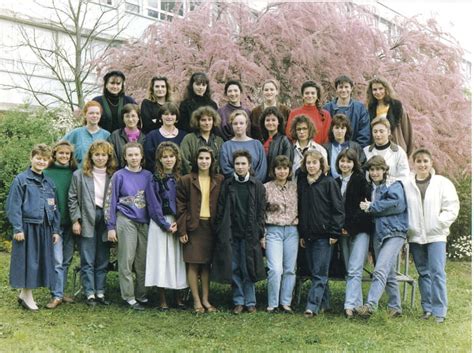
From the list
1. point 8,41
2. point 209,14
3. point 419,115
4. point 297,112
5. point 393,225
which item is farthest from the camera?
point 8,41

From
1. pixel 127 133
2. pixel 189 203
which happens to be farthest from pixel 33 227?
pixel 189 203

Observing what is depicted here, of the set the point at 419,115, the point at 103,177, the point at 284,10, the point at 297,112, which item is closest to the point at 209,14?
the point at 284,10

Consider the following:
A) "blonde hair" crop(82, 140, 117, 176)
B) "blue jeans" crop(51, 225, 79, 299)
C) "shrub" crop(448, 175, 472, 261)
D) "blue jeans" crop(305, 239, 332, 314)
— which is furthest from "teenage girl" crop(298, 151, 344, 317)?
"shrub" crop(448, 175, 472, 261)

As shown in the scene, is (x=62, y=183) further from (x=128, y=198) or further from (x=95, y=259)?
(x=95, y=259)

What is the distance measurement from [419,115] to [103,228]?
6.03m

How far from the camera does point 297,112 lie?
6.44 m

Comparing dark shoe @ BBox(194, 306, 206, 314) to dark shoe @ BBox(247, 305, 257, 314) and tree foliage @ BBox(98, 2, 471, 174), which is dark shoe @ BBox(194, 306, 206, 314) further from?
tree foliage @ BBox(98, 2, 471, 174)

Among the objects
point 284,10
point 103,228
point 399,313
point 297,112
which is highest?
point 284,10

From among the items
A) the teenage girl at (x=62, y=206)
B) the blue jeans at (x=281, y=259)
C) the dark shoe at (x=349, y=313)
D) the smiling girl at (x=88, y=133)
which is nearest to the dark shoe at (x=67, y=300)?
the teenage girl at (x=62, y=206)

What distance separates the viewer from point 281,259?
5867 millimetres

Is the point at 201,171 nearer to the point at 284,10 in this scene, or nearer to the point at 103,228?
the point at 103,228

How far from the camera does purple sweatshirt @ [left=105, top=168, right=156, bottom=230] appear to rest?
229 inches

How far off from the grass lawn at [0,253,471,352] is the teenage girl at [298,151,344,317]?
1.14 ft

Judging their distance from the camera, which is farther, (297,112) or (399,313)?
(297,112)
